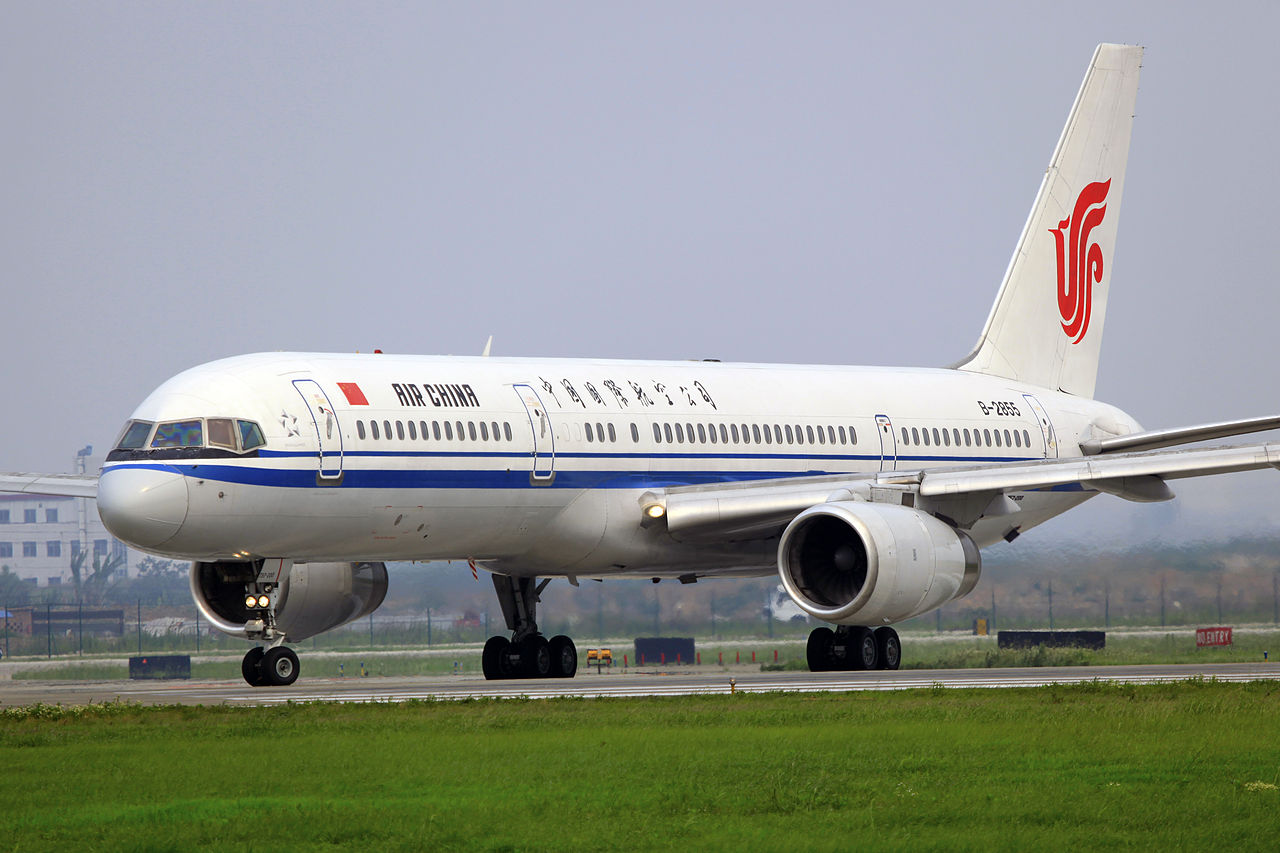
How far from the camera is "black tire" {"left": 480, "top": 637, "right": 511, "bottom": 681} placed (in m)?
28.9

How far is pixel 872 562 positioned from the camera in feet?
79.1

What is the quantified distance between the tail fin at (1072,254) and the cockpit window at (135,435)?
649 inches

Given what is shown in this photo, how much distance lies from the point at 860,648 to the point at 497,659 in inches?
220

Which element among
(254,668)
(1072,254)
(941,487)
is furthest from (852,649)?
(1072,254)

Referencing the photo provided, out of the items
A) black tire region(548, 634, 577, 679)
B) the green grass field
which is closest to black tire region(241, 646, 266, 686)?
the green grass field

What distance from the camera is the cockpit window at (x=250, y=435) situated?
907 inches

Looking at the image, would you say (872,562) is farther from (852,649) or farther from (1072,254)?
(1072,254)

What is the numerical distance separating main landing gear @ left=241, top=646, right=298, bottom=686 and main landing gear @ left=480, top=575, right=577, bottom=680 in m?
4.98

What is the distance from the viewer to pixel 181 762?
1388 centimetres

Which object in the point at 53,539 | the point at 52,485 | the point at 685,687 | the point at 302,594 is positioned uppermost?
the point at 53,539

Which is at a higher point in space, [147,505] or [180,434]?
[180,434]

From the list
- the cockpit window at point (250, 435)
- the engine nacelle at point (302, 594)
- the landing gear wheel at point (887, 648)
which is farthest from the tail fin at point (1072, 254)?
the cockpit window at point (250, 435)

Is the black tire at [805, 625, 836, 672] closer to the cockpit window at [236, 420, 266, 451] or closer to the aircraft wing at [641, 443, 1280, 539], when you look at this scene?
the aircraft wing at [641, 443, 1280, 539]

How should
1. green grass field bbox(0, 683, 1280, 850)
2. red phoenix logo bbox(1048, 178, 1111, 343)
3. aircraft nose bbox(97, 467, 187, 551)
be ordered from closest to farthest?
green grass field bbox(0, 683, 1280, 850)
aircraft nose bbox(97, 467, 187, 551)
red phoenix logo bbox(1048, 178, 1111, 343)
